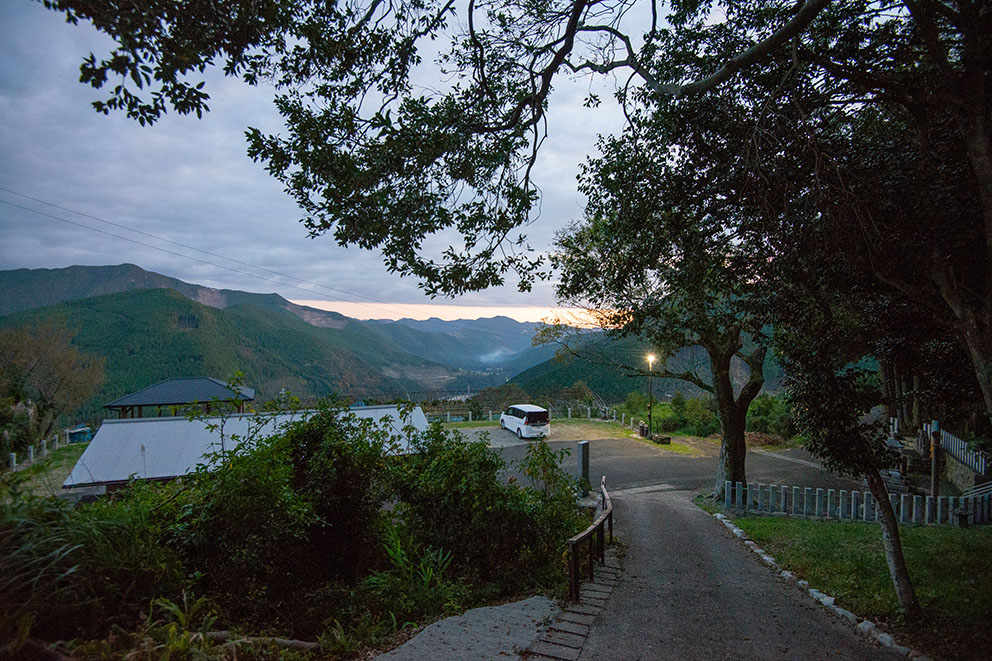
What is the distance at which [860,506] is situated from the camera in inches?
429

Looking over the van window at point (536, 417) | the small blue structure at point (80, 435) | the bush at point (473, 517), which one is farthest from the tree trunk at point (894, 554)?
the small blue structure at point (80, 435)

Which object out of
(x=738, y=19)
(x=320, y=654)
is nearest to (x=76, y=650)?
(x=320, y=654)

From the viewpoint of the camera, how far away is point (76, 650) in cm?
271

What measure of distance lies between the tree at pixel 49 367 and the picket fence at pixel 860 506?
115ft

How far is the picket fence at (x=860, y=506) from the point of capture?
10.2m

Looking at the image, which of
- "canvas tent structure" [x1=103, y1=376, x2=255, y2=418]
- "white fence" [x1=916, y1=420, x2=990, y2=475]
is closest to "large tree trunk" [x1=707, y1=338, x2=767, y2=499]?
"white fence" [x1=916, y1=420, x2=990, y2=475]

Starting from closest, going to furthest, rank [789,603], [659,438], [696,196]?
[789,603] → [696,196] → [659,438]

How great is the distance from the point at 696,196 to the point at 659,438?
783 inches

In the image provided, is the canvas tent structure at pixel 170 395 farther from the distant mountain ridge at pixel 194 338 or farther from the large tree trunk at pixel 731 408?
the large tree trunk at pixel 731 408

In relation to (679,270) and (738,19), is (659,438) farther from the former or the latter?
(738,19)

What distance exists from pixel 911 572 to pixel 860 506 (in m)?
5.24

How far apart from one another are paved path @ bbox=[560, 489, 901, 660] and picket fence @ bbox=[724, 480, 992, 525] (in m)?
3.62

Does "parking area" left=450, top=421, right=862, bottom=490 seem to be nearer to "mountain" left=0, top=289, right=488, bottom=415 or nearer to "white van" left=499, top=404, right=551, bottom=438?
"white van" left=499, top=404, right=551, bottom=438

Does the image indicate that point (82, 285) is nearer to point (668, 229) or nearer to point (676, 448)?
point (676, 448)
